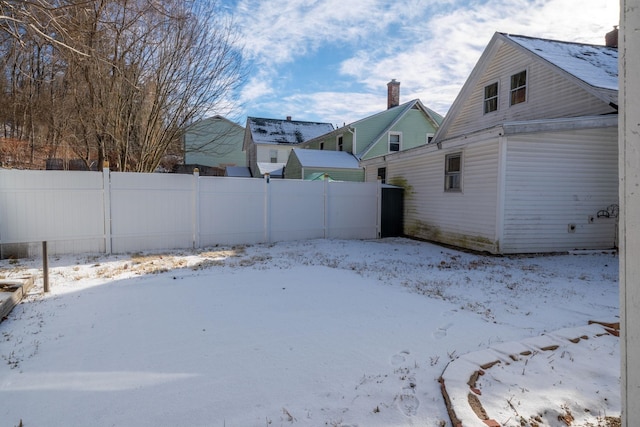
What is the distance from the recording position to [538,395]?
2498 mm

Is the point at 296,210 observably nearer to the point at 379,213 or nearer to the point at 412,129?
the point at 379,213

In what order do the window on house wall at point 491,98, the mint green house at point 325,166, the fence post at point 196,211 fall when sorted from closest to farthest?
the fence post at point 196,211 → the window on house wall at point 491,98 → the mint green house at point 325,166

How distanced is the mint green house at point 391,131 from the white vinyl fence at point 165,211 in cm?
926

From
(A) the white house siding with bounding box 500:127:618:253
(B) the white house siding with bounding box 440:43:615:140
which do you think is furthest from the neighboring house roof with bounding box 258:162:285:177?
(A) the white house siding with bounding box 500:127:618:253

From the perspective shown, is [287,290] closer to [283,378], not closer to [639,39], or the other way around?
[283,378]

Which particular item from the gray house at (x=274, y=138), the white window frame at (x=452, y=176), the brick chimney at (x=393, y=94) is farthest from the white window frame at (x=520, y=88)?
the gray house at (x=274, y=138)

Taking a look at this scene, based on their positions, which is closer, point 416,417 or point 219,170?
point 416,417

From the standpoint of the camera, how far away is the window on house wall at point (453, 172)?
31.6ft

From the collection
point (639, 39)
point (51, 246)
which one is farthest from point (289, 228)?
point (639, 39)

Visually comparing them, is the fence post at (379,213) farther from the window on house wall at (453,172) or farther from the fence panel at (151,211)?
the fence panel at (151,211)

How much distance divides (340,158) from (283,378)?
17218mm

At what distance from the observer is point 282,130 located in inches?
1113

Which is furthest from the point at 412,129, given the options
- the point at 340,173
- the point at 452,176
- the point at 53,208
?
the point at 53,208

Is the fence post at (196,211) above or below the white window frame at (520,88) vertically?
below
